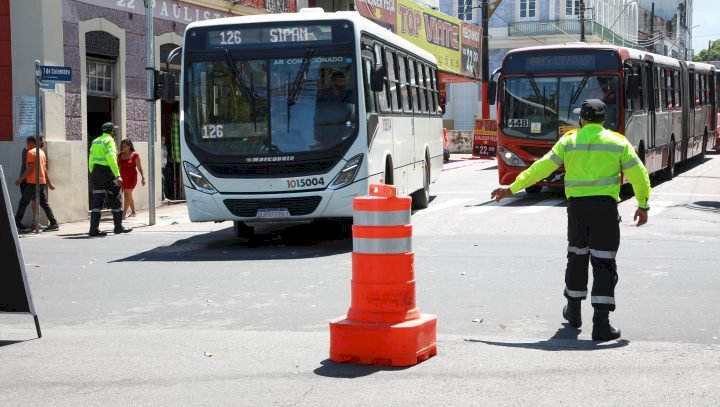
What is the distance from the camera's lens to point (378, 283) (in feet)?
25.3

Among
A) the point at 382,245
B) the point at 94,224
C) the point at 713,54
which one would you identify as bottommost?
the point at 94,224

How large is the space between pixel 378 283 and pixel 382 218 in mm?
414

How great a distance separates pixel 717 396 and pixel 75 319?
5.54m

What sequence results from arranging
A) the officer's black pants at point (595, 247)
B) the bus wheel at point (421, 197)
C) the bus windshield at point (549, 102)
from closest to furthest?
1. the officer's black pants at point (595, 247)
2. the bus wheel at point (421, 197)
3. the bus windshield at point (549, 102)

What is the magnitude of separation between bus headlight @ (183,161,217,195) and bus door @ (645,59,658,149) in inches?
482

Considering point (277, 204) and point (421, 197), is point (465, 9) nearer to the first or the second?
point (421, 197)

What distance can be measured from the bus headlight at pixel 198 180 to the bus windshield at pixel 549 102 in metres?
8.81

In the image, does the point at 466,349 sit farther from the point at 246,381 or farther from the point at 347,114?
the point at 347,114

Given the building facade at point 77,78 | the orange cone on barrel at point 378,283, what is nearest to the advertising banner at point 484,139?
the building facade at point 77,78

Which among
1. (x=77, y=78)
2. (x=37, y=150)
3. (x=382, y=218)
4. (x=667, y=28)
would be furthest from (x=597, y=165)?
(x=667, y=28)

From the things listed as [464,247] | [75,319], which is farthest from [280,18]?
[75,319]

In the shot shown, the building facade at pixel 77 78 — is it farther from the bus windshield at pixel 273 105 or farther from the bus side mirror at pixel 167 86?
the bus windshield at pixel 273 105

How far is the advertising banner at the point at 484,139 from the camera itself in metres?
42.3

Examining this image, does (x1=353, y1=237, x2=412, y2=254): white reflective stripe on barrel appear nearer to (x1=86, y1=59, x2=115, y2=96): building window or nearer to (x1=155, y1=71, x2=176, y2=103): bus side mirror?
(x1=155, y1=71, x2=176, y2=103): bus side mirror
